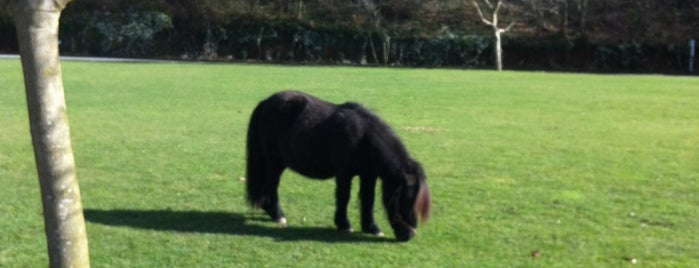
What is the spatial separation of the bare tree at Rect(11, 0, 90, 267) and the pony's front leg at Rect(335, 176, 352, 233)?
178 inches

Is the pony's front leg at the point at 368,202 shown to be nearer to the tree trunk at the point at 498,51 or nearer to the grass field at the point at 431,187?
the grass field at the point at 431,187

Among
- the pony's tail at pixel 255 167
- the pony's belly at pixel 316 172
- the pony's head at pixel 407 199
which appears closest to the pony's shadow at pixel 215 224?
the pony's tail at pixel 255 167

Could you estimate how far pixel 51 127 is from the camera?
4602mm

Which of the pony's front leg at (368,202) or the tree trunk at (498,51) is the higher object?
the pony's front leg at (368,202)

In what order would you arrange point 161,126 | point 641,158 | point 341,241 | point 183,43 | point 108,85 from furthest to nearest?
point 183,43 < point 108,85 < point 161,126 < point 641,158 < point 341,241

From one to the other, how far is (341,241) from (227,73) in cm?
3110

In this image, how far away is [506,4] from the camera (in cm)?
6197

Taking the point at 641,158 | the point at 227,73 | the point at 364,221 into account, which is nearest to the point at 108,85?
the point at 227,73

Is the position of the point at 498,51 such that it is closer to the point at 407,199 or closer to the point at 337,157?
the point at 337,157

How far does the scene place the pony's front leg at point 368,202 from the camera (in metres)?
9.30

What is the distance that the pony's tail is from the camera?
10.1 metres

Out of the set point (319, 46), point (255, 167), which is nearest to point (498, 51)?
point (319, 46)

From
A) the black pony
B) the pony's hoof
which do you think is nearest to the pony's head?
the black pony

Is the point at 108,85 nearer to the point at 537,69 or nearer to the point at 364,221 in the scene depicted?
the point at 364,221
